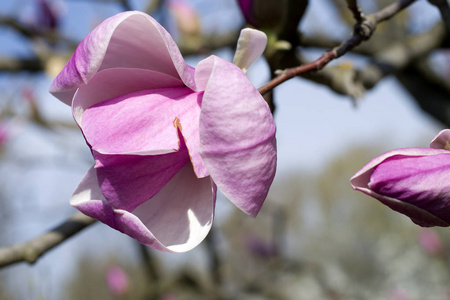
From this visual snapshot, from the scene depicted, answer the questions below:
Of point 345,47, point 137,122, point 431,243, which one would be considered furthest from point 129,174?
point 431,243

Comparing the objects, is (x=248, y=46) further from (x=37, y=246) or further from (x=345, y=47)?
(x=37, y=246)

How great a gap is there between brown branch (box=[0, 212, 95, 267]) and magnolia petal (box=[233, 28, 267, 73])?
35 centimetres

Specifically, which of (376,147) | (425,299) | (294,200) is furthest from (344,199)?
(425,299)

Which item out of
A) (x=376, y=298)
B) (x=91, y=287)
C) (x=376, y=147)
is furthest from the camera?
(x=376, y=147)

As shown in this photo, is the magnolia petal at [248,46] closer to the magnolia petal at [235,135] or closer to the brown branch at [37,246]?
the magnolia petal at [235,135]

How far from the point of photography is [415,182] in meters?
0.38

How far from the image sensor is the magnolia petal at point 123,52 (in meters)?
0.39

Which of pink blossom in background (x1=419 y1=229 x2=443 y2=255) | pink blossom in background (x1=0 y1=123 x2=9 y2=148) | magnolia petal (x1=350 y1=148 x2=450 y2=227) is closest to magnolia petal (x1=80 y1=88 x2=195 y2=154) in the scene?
magnolia petal (x1=350 y1=148 x2=450 y2=227)

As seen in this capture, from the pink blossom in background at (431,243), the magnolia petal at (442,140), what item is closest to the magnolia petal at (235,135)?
the magnolia petal at (442,140)

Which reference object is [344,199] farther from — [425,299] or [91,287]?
[91,287]

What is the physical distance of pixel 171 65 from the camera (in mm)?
444

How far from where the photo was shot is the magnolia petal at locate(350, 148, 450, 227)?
0.38 meters

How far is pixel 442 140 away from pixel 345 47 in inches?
5.8

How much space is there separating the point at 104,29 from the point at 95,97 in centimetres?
8
